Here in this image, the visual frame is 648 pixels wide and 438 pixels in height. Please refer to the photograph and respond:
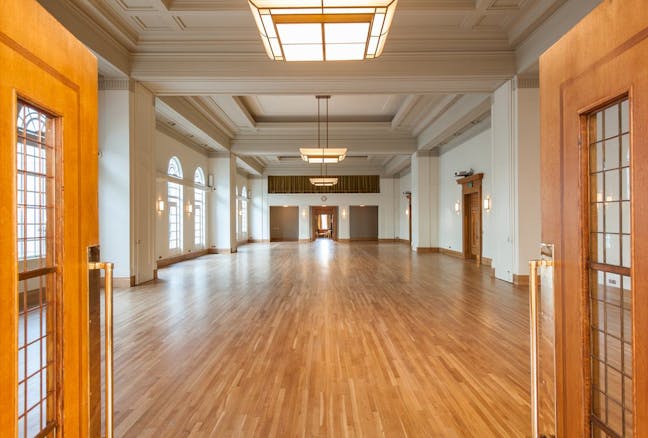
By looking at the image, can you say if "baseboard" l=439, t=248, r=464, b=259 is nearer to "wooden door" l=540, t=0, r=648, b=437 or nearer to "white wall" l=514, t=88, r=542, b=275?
"white wall" l=514, t=88, r=542, b=275

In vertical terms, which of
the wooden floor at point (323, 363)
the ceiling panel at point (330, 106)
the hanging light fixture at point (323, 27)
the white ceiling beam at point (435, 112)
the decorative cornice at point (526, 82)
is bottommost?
the wooden floor at point (323, 363)

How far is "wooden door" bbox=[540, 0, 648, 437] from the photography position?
1.33m

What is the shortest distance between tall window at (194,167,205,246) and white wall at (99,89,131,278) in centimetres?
759

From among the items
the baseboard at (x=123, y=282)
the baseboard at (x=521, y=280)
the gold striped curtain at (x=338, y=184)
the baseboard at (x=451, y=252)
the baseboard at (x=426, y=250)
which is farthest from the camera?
the gold striped curtain at (x=338, y=184)

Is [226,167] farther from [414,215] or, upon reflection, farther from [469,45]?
[469,45]

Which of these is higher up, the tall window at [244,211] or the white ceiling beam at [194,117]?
the white ceiling beam at [194,117]

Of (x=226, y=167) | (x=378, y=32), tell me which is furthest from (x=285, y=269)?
(x=378, y=32)

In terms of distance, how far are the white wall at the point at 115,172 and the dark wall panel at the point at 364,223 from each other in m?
20.0

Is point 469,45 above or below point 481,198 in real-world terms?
above

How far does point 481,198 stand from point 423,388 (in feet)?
36.0

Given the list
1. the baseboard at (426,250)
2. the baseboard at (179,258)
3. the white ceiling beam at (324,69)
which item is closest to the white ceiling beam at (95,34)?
the white ceiling beam at (324,69)

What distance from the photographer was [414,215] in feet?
59.0

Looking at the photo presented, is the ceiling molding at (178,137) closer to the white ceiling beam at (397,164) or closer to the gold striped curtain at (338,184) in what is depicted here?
the gold striped curtain at (338,184)

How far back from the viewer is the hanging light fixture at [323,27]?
13.4ft
